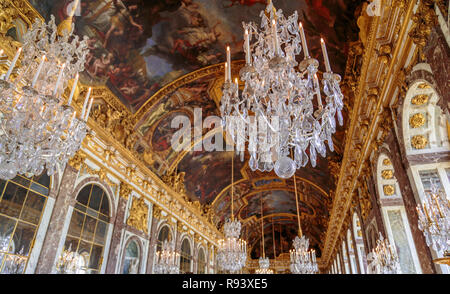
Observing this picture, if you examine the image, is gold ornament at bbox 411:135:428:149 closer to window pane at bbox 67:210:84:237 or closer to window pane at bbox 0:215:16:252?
window pane at bbox 0:215:16:252

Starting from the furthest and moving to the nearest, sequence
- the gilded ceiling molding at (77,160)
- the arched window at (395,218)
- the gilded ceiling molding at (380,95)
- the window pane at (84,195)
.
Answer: the window pane at (84,195) < the gilded ceiling molding at (77,160) < the arched window at (395,218) < the gilded ceiling molding at (380,95)

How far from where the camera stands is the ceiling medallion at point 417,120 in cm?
508

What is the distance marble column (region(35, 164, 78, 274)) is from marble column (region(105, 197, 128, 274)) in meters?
2.13

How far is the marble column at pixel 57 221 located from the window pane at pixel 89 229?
891 mm

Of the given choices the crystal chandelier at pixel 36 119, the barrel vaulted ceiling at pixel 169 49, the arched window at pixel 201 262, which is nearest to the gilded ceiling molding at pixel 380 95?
the barrel vaulted ceiling at pixel 169 49

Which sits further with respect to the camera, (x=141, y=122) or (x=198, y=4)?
(x=141, y=122)

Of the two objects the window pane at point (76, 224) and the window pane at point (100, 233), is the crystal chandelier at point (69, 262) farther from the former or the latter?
the window pane at point (100, 233)

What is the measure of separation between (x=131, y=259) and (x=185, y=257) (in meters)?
5.60

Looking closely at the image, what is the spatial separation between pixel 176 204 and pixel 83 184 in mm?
6975

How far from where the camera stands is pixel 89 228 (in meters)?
7.99

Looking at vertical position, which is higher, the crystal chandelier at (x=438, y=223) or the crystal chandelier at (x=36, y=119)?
the crystal chandelier at (x=36, y=119)

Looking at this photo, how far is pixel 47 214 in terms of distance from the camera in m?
6.57

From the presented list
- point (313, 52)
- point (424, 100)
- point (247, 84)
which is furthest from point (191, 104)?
point (424, 100)
